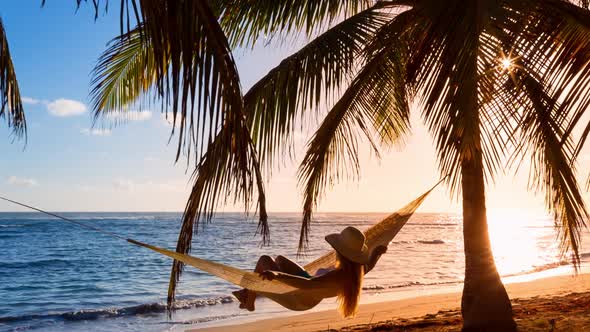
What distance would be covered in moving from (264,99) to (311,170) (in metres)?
0.93

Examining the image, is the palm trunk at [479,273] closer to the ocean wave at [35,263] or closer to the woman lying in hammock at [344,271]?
the woman lying in hammock at [344,271]

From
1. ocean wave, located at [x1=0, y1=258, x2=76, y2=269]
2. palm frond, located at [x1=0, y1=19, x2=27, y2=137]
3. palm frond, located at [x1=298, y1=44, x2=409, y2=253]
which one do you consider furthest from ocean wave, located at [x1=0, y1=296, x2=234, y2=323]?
ocean wave, located at [x1=0, y1=258, x2=76, y2=269]

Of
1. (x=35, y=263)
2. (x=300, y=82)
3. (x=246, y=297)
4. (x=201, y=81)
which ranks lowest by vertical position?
(x=35, y=263)

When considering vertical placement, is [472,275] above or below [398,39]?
below

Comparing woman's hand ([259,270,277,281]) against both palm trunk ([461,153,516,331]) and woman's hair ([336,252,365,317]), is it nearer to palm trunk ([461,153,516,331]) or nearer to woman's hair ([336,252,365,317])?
woman's hair ([336,252,365,317])

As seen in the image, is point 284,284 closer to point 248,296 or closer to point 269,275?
point 269,275

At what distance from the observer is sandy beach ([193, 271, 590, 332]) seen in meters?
5.11

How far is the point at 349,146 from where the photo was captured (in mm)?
3891

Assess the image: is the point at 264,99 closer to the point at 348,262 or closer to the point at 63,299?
the point at 348,262

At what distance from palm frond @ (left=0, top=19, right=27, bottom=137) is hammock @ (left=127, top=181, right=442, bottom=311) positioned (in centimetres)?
68

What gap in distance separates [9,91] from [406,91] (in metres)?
2.81

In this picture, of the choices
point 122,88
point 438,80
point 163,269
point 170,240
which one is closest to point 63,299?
point 163,269

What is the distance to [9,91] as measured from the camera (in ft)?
6.14

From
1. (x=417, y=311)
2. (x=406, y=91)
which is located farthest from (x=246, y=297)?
(x=417, y=311)
